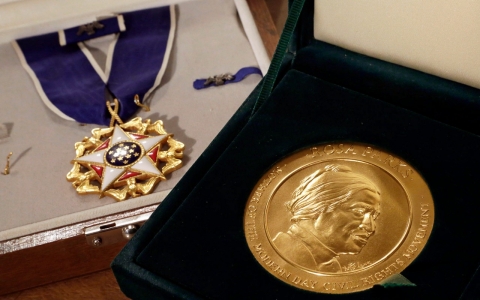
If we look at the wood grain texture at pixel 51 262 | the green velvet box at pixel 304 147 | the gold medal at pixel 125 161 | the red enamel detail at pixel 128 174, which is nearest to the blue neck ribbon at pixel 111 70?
the gold medal at pixel 125 161

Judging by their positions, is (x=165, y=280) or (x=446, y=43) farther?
(x=446, y=43)

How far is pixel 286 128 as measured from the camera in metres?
0.88

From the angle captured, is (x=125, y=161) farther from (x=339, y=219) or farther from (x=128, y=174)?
(x=339, y=219)

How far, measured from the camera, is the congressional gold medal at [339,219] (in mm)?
727

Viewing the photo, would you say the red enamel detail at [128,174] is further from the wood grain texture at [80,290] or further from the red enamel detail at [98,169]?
the wood grain texture at [80,290]

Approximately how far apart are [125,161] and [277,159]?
40cm

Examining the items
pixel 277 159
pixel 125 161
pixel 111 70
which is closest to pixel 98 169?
pixel 125 161

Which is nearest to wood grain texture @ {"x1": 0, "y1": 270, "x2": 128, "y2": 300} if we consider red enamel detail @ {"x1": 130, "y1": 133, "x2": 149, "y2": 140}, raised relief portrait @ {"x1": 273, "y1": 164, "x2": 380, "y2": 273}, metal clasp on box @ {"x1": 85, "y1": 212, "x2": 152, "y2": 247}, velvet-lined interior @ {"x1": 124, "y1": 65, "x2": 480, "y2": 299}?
metal clasp on box @ {"x1": 85, "y1": 212, "x2": 152, "y2": 247}

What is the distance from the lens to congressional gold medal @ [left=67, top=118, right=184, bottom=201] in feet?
3.64

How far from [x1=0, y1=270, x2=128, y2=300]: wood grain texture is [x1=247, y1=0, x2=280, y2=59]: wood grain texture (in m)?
0.58

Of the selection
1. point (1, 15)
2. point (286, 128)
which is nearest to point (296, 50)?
point (286, 128)

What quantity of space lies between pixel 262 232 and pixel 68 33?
2.86ft

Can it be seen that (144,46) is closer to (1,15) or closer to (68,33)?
(68,33)

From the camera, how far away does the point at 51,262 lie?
3.59ft
